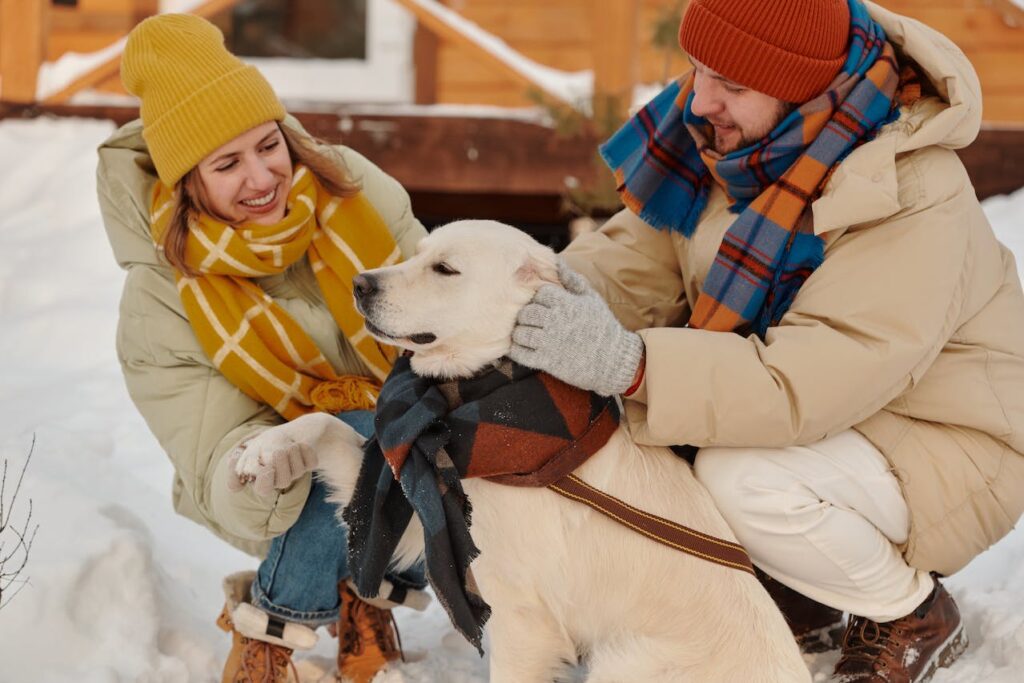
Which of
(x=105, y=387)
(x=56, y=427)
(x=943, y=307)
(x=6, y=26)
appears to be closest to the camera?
(x=943, y=307)

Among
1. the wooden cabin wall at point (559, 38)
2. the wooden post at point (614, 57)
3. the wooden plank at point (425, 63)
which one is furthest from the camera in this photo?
the wooden plank at point (425, 63)

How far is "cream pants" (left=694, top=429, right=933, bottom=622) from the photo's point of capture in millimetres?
2279

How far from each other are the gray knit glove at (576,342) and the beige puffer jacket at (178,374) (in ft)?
2.34

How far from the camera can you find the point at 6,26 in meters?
5.79

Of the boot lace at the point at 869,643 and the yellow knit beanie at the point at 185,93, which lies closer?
the boot lace at the point at 869,643

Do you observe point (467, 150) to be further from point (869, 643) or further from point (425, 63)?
point (869, 643)

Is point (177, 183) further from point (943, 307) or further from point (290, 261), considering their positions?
point (943, 307)

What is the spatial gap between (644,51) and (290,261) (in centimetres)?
442

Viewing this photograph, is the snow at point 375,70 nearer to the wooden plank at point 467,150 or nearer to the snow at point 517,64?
the snow at point 517,64

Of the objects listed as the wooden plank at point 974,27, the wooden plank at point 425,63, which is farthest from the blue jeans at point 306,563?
the wooden plank at point 974,27

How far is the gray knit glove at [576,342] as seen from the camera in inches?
82.5

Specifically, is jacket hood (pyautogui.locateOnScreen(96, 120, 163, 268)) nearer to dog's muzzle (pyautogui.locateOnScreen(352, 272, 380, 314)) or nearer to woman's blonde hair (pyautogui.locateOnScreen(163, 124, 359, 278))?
woman's blonde hair (pyautogui.locateOnScreen(163, 124, 359, 278))

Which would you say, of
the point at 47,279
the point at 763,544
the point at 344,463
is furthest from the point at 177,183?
the point at 47,279

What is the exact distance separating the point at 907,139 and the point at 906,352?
0.43m
